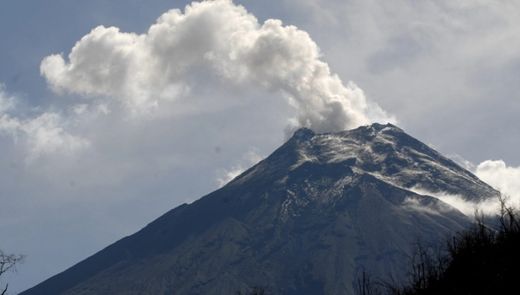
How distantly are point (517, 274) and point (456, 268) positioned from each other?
634 cm

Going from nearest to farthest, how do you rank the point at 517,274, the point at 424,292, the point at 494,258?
1. the point at 517,274
2. the point at 494,258
3. the point at 424,292

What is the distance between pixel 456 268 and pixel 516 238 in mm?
3536

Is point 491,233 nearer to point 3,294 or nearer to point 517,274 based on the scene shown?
point 517,274

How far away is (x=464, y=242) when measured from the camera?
1726 inches

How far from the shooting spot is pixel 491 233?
43.5 metres

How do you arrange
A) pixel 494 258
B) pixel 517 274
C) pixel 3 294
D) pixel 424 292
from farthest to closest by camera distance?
pixel 424 292 → pixel 494 258 → pixel 517 274 → pixel 3 294

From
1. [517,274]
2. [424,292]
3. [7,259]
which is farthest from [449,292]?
[7,259]

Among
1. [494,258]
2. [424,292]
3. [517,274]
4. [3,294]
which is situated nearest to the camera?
[3,294]

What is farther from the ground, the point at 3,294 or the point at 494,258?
the point at 3,294

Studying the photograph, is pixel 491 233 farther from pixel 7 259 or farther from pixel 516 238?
pixel 7 259

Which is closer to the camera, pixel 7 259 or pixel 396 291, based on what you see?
pixel 7 259

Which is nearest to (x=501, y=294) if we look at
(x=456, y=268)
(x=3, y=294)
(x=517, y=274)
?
(x=517, y=274)

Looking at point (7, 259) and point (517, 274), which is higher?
point (7, 259)

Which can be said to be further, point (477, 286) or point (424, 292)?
point (424, 292)
